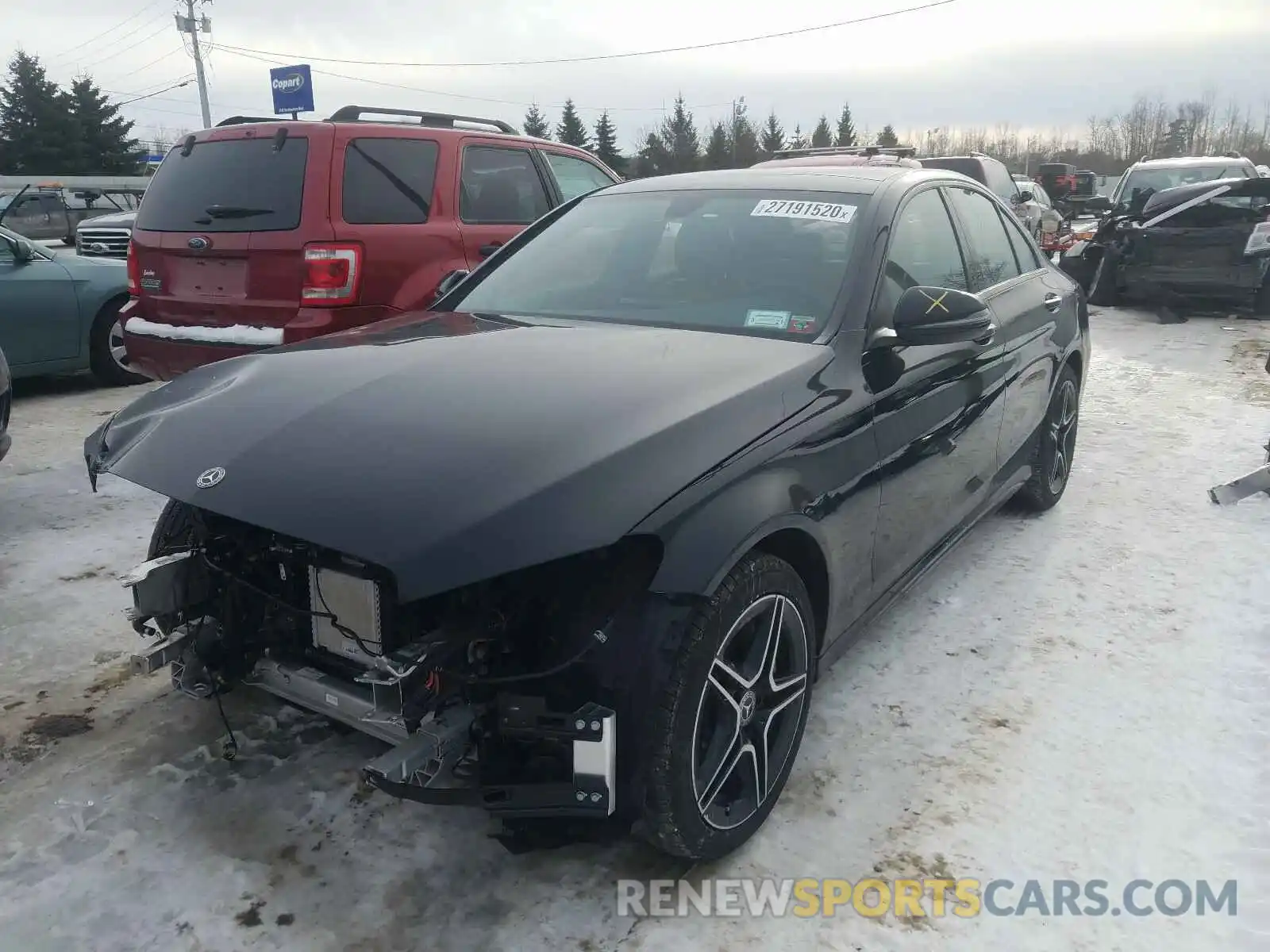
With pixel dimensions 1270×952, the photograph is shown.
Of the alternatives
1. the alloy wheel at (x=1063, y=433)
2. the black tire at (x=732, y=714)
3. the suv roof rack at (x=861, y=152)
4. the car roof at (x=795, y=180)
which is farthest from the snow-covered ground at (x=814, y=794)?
the suv roof rack at (x=861, y=152)

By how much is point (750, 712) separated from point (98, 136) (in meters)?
51.9

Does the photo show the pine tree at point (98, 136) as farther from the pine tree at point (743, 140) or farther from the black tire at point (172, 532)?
the black tire at point (172, 532)

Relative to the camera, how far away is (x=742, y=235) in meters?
3.22

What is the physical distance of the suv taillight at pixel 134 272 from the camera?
5691 millimetres

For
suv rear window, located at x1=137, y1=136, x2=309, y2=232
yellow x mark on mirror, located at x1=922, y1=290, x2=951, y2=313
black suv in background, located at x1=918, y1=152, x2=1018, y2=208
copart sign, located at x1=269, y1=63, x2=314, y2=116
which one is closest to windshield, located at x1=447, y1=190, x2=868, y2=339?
yellow x mark on mirror, located at x1=922, y1=290, x2=951, y2=313

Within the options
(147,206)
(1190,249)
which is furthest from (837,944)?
(1190,249)

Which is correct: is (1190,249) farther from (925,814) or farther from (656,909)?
(656,909)

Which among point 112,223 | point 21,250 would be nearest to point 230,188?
point 21,250

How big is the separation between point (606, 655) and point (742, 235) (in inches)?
68.4

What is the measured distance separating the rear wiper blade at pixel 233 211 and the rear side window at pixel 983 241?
11.7ft

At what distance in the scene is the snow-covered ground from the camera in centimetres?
219

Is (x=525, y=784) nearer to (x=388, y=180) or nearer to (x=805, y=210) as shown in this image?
(x=805, y=210)

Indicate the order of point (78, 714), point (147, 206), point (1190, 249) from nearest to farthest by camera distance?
point (78, 714), point (147, 206), point (1190, 249)

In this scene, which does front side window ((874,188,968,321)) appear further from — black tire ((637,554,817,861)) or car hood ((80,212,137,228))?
car hood ((80,212,137,228))
